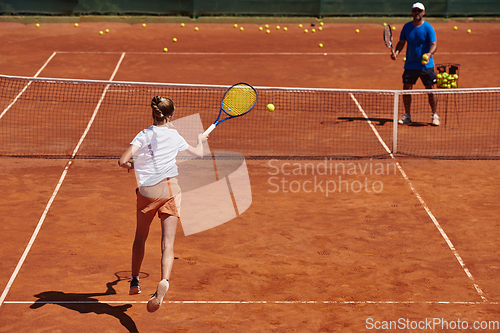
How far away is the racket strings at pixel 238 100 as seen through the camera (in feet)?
22.8

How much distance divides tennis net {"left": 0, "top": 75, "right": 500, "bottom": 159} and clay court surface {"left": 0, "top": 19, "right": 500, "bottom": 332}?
70 centimetres

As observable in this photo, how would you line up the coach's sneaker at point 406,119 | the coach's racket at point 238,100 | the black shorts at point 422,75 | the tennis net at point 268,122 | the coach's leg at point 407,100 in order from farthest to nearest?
the coach's sneaker at point 406,119 → the coach's leg at point 407,100 → the black shorts at point 422,75 → the tennis net at point 268,122 → the coach's racket at point 238,100

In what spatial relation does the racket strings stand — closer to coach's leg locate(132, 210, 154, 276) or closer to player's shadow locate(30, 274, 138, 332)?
coach's leg locate(132, 210, 154, 276)

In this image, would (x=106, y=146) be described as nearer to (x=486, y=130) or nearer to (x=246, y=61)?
(x=486, y=130)

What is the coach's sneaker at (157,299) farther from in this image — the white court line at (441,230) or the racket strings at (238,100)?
the white court line at (441,230)

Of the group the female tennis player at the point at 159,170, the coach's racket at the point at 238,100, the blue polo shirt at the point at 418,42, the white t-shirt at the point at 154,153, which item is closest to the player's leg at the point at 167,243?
the female tennis player at the point at 159,170

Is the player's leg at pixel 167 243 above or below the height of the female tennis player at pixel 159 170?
below

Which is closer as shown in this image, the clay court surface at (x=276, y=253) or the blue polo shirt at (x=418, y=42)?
the clay court surface at (x=276, y=253)

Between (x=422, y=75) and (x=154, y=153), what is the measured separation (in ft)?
27.2

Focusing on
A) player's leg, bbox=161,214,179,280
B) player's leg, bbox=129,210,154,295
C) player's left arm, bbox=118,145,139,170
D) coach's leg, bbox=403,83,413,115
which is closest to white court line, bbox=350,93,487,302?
coach's leg, bbox=403,83,413,115

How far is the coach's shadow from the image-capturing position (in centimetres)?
569

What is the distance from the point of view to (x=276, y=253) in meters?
7.02

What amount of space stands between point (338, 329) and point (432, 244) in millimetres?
2294

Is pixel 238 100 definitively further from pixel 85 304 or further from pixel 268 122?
pixel 268 122
